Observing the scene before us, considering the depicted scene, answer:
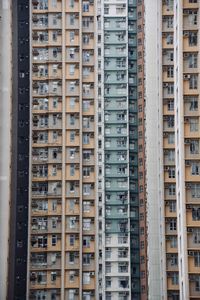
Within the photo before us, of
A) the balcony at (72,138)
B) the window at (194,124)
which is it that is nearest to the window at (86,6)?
the balcony at (72,138)

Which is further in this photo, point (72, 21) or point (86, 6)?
point (86, 6)

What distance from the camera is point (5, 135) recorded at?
38.2 metres

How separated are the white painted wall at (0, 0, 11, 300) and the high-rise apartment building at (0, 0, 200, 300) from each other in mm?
70

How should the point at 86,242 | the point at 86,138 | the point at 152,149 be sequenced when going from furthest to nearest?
the point at 152,149, the point at 86,138, the point at 86,242

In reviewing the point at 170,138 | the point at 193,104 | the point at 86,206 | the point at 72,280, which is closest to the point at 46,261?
the point at 72,280

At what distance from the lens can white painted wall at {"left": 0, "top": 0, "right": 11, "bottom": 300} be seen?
124ft

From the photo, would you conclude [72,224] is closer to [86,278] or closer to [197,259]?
[86,278]

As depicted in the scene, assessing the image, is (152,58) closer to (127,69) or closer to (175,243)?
(127,69)

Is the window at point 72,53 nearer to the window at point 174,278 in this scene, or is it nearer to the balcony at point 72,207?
the balcony at point 72,207

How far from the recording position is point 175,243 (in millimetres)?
35688

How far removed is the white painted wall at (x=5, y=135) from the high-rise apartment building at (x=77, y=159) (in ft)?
0.23

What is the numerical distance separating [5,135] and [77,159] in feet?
11.7

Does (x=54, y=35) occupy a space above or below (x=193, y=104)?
above

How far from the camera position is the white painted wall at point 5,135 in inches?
1483
